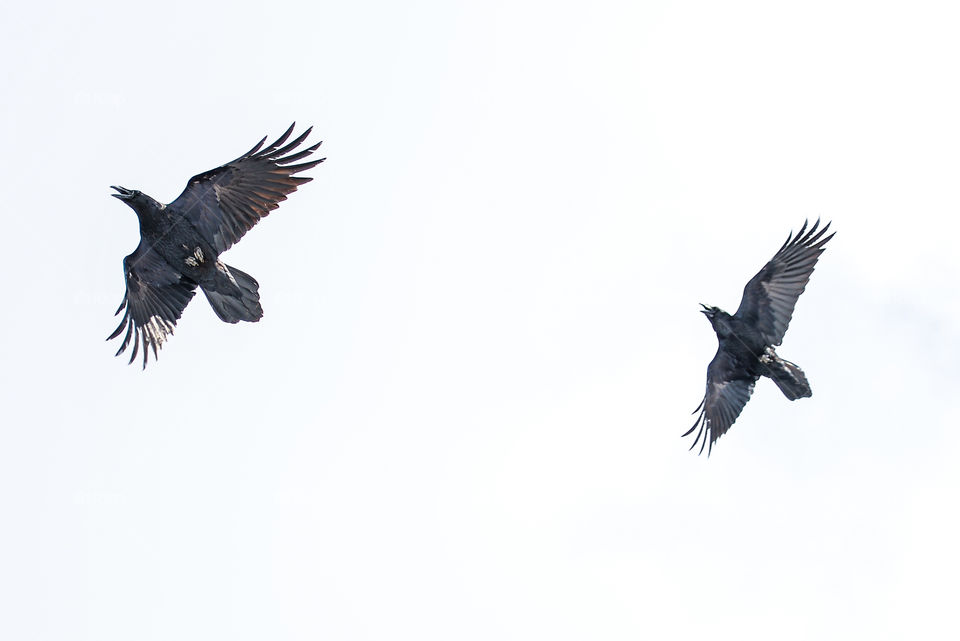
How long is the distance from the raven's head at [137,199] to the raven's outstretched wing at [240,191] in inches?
14.1

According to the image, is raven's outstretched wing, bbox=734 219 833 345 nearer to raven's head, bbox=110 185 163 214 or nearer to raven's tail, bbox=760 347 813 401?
raven's tail, bbox=760 347 813 401

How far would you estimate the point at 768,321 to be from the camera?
92.5ft

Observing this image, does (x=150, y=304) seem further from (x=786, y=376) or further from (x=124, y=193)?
(x=786, y=376)

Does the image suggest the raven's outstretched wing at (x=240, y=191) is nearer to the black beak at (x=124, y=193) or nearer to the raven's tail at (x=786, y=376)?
the black beak at (x=124, y=193)

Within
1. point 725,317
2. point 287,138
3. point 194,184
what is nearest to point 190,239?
point 194,184

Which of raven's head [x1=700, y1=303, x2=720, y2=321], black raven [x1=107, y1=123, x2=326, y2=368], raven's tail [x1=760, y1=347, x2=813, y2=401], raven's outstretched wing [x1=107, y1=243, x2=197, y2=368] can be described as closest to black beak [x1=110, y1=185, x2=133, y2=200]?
black raven [x1=107, y1=123, x2=326, y2=368]

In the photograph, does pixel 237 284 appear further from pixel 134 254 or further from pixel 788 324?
pixel 788 324

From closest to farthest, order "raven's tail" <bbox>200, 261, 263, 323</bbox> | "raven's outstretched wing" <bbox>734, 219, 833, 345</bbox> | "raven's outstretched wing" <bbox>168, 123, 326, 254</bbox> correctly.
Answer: "raven's outstretched wing" <bbox>168, 123, 326, 254</bbox> < "raven's tail" <bbox>200, 261, 263, 323</bbox> < "raven's outstretched wing" <bbox>734, 219, 833, 345</bbox>

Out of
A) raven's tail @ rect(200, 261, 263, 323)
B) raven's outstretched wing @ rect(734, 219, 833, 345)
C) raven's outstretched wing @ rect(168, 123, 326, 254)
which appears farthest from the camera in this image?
raven's outstretched wing @ rect(734, 219, 833, 345)

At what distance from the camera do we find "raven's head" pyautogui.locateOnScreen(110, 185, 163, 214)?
25469 mm

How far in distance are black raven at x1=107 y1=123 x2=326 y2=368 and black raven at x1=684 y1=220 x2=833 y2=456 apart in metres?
10.4

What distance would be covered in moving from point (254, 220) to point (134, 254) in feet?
10.8

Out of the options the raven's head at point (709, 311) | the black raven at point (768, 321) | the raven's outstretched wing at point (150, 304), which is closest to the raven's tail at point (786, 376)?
the black raven at point (768, 321)

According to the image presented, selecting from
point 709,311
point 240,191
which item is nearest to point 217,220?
point 240,191
